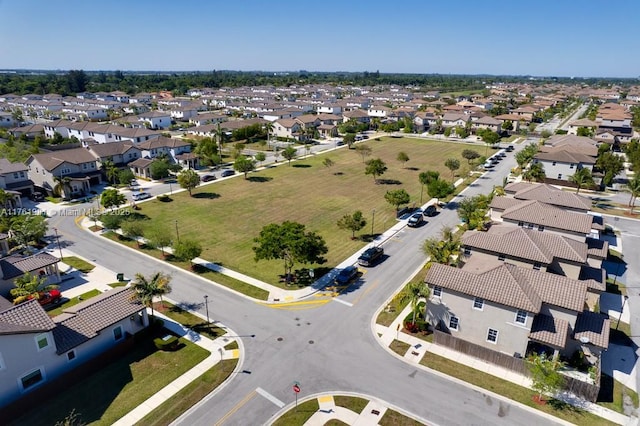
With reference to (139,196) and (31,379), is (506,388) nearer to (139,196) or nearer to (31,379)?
(31,379)

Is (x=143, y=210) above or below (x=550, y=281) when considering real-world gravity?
below

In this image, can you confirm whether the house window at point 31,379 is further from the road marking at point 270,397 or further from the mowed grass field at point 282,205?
the mowed grass field at point 282,205

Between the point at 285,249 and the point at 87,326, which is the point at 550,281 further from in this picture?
the point at 87,326

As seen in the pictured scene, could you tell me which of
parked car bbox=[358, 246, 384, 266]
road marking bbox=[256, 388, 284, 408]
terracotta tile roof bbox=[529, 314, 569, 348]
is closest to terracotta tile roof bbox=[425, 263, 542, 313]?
terracotta tile roof bbox=[529, 314, 569, 348]

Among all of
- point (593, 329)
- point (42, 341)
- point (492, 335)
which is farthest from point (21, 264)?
point (593, 329)

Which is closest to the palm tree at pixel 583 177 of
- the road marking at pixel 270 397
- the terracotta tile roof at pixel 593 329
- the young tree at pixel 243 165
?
the terracotta tile roof at pixel 593 329

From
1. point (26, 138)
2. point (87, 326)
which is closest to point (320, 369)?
point (87, 326)

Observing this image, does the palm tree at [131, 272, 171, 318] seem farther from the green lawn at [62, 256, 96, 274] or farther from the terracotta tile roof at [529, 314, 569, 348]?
the terracotta tile roof at [529, 314, 569, 348]

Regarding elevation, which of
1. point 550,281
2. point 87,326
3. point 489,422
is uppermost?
point 550,281
